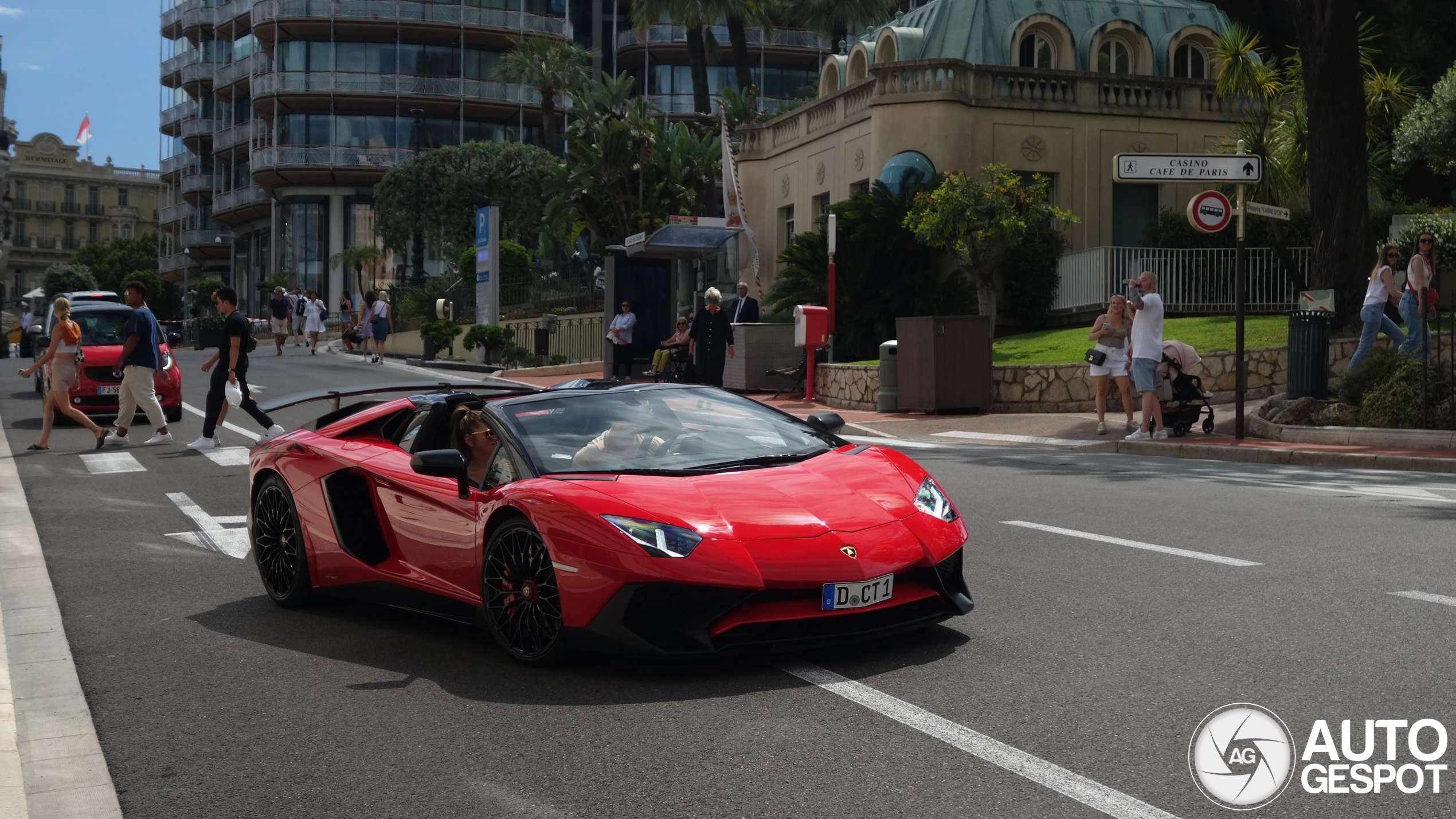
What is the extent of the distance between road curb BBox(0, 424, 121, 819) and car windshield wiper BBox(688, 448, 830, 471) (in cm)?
261

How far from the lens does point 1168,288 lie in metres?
29.2

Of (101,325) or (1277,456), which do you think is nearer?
(1277,456)

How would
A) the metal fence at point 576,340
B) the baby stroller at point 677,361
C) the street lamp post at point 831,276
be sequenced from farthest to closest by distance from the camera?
the metal fence at point 576,340
the baby stroller at point 677,361
the street lamp post at point 831,276

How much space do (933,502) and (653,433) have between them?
1.29 metres

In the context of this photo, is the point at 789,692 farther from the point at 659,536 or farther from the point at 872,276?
the point at 872,276

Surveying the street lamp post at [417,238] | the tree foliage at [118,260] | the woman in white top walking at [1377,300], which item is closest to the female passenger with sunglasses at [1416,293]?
the woman in white top walking at [1377,300]

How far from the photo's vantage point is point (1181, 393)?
60.1 feet

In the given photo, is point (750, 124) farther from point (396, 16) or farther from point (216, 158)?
point (216, 158)

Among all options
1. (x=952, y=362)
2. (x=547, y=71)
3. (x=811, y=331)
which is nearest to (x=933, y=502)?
(x=952, y=362)

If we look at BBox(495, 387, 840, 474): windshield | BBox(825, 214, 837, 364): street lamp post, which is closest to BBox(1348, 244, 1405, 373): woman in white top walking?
BBox(825, 214, 837, 364): street lamp post

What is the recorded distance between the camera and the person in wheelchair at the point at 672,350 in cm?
2775

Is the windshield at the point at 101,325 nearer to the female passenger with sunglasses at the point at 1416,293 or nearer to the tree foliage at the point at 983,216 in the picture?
the tree foliage at the point at 983,216

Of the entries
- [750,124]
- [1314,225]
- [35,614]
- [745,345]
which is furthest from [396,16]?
[35,614]

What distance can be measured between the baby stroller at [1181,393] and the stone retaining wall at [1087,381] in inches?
130
